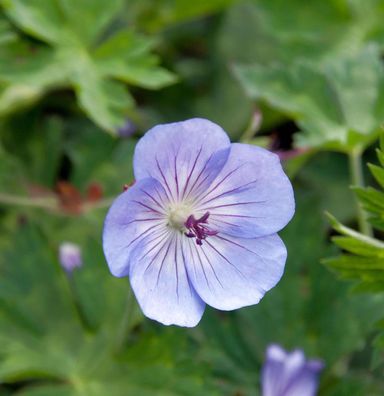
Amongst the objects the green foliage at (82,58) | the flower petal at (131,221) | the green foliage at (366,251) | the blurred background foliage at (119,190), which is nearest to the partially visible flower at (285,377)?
the blurred background foliage at (119,190)

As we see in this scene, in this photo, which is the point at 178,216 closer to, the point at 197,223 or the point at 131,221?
the point at 197,223

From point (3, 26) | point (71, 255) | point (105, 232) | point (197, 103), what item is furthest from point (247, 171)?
point (197, 103)

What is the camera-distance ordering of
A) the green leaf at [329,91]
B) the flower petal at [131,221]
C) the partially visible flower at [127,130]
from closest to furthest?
the flower petal at [131,221]
the green leaf at [329,91]
the partially visible flower at [127,130]

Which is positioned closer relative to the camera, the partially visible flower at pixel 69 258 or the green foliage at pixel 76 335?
the green foliage at pixel 76 335

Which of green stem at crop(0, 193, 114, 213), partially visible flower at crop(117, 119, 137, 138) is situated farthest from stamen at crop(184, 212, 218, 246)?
partially visible flower at crop(117, 119, 137, 138)

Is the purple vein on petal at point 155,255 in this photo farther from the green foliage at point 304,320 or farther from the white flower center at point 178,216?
the green foliage at point 304,320

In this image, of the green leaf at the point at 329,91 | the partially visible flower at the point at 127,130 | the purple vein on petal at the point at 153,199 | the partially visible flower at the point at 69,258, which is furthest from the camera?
the partially visible flower at the point at 127,130
